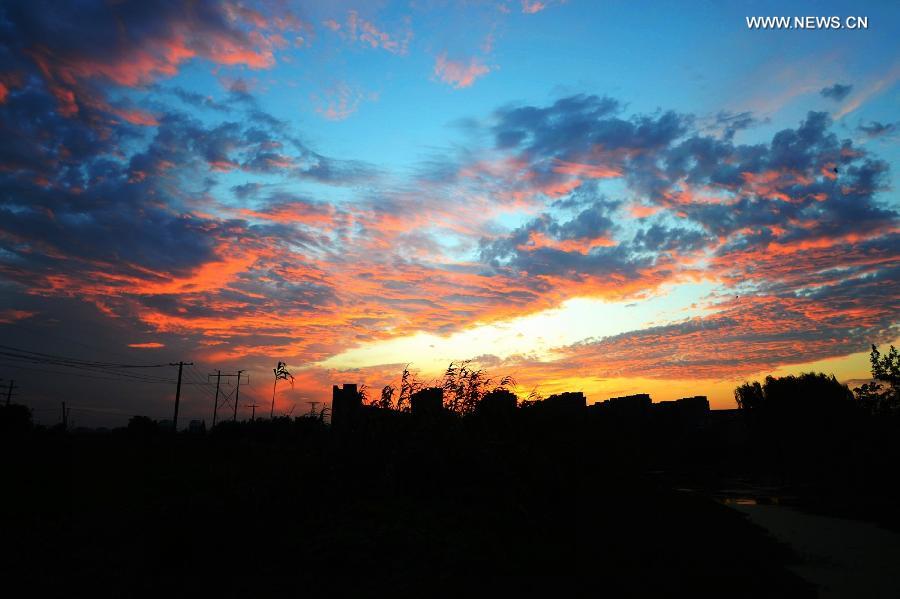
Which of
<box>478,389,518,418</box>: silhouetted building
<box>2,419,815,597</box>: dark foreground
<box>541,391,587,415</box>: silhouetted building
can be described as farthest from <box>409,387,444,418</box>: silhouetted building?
<box>541,391,587,415</box>: silhouetted building

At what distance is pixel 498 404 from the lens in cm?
915

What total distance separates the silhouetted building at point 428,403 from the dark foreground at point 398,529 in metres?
0.57

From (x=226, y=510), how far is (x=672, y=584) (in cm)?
456

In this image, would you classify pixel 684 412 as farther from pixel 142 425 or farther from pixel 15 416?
pixel 15 416

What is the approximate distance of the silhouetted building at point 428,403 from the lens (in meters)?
8.39

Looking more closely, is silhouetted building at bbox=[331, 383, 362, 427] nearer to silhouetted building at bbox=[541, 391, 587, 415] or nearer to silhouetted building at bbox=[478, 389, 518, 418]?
silhouetted building at bbox=[478, 389, 518, 418]

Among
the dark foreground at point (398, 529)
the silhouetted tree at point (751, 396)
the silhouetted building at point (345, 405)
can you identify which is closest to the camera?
the dark foreground at point (398, 529)

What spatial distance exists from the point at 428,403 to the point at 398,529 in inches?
153

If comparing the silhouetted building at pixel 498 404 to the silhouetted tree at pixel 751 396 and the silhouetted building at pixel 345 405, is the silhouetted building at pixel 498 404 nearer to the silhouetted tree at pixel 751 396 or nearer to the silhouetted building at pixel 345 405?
the silhouetted building at pixel 345 405

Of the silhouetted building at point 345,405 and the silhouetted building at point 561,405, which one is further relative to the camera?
the silhouetted building at point 561,405

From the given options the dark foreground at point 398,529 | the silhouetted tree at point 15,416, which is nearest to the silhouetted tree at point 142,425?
the silhouetted tree at point 15,416

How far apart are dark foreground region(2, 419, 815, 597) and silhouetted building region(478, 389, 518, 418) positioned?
55 centimetres

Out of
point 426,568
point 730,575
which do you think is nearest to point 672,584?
point 730,575

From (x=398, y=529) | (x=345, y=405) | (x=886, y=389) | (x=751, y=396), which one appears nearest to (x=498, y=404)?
(x=345, y=405)
